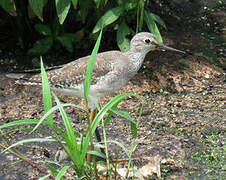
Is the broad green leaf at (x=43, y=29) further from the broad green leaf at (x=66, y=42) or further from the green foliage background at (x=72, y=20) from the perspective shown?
the broad green leaf at (x=66, y=42)

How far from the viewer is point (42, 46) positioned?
18.4ft

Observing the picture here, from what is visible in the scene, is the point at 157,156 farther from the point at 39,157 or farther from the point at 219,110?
the point at 219,110

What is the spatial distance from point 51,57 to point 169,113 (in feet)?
6.65

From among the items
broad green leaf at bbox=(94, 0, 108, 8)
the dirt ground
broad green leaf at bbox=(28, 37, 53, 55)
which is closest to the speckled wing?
the dirt ground

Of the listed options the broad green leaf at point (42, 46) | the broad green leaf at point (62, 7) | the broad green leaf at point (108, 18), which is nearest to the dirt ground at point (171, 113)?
the broad green leaf at point (42, 46)

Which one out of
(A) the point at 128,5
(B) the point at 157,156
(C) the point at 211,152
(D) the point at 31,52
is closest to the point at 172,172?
(B) the point at 157,156

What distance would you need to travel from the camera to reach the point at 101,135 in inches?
181

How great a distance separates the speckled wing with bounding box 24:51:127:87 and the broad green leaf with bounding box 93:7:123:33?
755mm

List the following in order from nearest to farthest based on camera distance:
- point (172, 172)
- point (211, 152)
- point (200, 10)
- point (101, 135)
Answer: point (172, 172) → point (211, 152) → point (101, 135) → point (200, 10)

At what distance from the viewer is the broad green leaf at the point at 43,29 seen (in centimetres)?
552

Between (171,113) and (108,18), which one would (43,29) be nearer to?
(108,18)

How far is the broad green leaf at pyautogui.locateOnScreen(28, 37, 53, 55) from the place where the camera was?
18.4ft

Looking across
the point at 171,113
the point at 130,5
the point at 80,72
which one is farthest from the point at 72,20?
the point at 171,113

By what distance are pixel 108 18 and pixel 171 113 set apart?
4.67 ft
